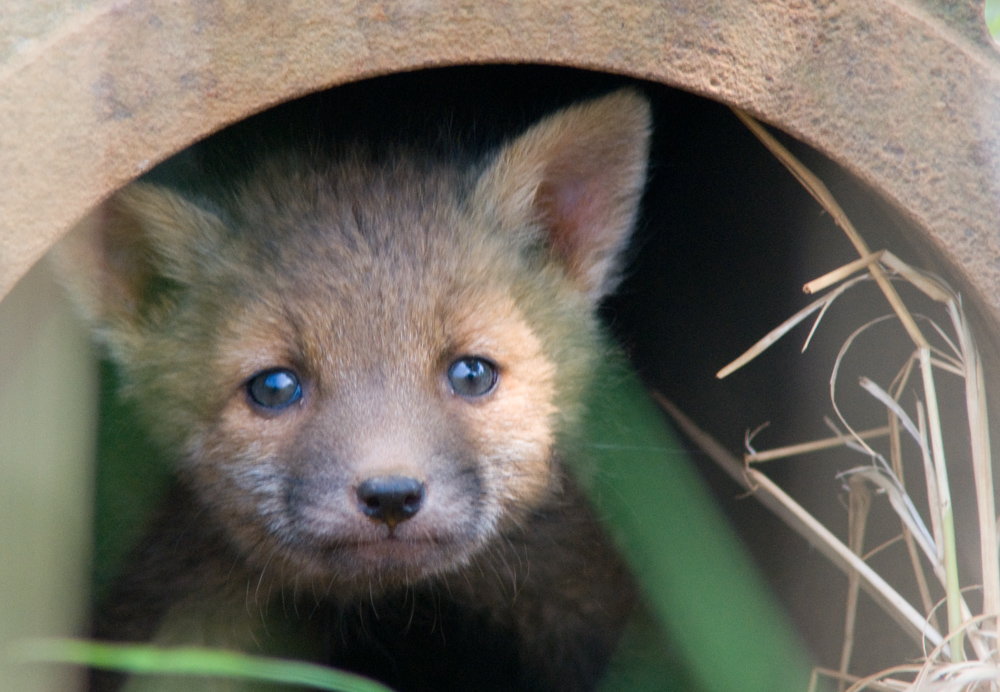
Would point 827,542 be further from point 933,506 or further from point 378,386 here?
point 378,386

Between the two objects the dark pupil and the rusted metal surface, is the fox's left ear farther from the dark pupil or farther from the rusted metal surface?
the dark pupil

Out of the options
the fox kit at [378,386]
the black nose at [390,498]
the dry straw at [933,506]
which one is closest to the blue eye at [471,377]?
the fox kit at [378,386]

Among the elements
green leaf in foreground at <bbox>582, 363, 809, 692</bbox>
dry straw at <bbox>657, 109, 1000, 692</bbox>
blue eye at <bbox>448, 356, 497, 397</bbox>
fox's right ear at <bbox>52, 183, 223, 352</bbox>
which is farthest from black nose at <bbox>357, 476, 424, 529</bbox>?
dry straw at <bbox>657, 109, 1000, 692</bbox>

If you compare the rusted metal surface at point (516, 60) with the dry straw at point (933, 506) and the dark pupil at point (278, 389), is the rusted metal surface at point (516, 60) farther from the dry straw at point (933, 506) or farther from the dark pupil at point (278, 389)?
the dark pupil at point (278, 389)

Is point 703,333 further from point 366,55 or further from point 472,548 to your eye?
point 366,55

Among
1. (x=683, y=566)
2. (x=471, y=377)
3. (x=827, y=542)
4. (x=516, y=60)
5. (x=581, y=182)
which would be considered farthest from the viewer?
(x=683, y=566)

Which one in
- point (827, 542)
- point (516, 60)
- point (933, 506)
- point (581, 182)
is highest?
point (516, 60)

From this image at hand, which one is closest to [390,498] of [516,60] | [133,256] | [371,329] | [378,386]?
[378,386]
